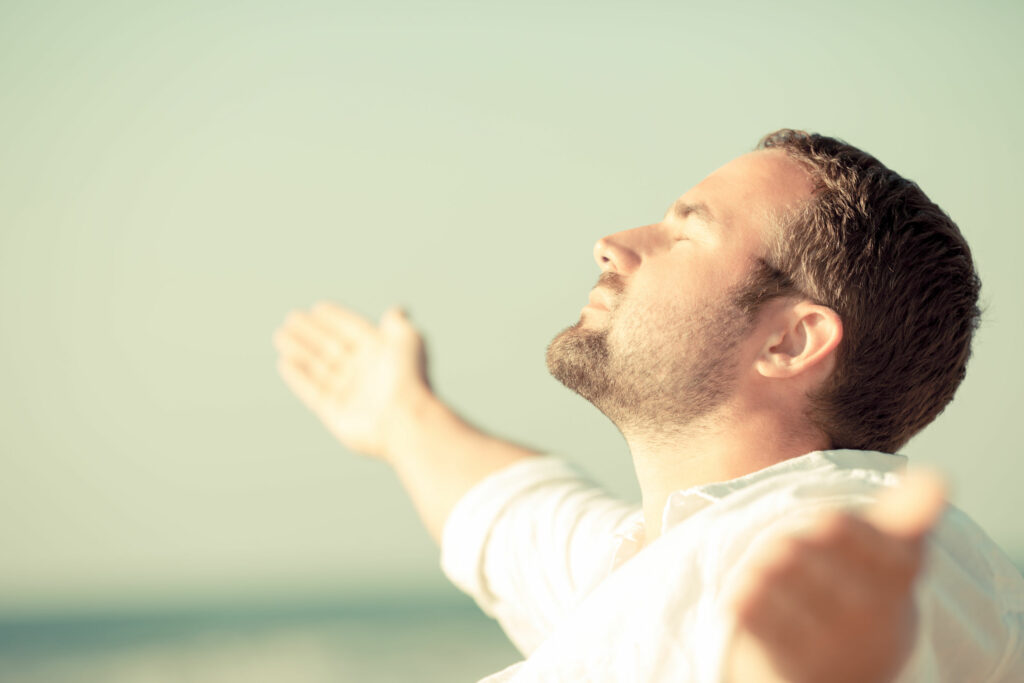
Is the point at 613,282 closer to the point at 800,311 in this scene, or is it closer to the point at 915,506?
the point at 800,311

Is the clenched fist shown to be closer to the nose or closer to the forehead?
the nose

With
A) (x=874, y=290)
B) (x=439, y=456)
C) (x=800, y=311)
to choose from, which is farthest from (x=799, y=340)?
(x=439, y=456)

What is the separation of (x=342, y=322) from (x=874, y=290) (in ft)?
5.67

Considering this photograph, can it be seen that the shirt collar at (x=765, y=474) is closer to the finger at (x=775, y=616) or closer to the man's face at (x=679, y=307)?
the man's face at (x=679, y=307)

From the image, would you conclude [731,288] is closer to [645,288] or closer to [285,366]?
[645,288]

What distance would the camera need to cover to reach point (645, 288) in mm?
2070

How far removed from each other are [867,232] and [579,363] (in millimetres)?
663

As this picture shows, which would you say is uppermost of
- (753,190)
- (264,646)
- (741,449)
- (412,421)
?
(264,646)

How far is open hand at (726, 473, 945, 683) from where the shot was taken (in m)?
0.78

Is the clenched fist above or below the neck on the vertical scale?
above

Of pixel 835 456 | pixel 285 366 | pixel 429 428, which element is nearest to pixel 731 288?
pixel 835 456

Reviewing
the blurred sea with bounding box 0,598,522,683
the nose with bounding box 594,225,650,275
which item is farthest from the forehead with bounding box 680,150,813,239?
the blurred sea with bounding box 0,598,522,683

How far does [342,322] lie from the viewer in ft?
10.3

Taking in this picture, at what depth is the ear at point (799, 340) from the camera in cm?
195
